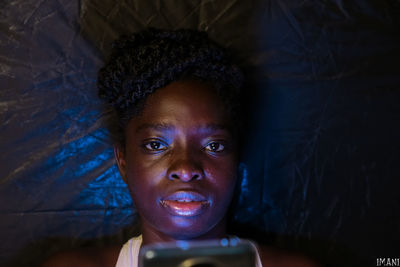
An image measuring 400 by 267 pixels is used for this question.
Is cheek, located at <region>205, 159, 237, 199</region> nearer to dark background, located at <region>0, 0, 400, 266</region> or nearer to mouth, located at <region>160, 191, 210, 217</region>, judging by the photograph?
mouth, located at <region>160, 191, 210, 217</region>

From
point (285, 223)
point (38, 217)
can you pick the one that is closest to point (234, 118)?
point (285, 223)

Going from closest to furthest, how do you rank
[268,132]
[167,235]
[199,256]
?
[199,256], [167,235], [268,132]

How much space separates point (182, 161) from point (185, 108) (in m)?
0.12

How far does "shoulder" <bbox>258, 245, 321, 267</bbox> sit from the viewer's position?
38.8 inches

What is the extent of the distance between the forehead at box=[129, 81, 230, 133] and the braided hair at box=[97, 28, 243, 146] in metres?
0.02

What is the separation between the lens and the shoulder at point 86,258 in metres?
0.98

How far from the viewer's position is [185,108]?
2.74 ft

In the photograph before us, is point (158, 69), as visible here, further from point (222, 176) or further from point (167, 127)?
point (222, 176)

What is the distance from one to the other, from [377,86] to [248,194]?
0.50m

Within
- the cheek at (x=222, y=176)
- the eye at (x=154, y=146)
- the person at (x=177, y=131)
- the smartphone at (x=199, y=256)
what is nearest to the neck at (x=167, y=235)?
the person at (x=177, y=131)

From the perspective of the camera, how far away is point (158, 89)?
0.87 meters

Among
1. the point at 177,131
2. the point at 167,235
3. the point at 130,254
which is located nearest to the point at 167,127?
the point at 177,131

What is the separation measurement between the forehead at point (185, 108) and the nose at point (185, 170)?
8cm

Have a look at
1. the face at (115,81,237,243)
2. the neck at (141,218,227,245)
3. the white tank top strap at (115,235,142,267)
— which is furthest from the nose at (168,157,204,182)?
the white tank top strap at (115,235,142,267)
